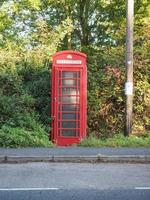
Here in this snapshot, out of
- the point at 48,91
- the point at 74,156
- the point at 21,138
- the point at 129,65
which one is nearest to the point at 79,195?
the point at 74,156

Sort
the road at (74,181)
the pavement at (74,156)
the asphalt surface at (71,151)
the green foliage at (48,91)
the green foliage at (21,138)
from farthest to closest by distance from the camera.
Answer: the green foliage at (48,91)
the green foliage at (21,138)
the asphalt surface at (71,151)
the pavement at (74,156)
the road at (74,181)

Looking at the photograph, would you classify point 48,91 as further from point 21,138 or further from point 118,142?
point 118,142

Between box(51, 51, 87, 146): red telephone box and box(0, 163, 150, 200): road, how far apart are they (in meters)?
3.32

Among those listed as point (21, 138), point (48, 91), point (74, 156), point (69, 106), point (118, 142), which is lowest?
point (74, 156)

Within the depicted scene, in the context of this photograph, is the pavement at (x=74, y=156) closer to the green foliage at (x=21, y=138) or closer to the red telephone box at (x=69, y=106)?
the green foliage at (x=21, y=138)

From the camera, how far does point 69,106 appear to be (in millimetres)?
16281

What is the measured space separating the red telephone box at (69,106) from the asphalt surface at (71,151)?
138 cm

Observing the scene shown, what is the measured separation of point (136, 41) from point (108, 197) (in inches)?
439

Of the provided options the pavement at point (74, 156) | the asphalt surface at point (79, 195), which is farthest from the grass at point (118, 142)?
the asphalt surface at point (79, 195)

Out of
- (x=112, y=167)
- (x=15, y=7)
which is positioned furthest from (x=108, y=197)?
(x=15, y=7)

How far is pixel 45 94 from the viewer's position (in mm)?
17141

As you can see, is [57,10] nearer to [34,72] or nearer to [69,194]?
[34,72]

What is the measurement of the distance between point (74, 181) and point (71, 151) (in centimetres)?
371

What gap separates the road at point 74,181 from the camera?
29.5ft
